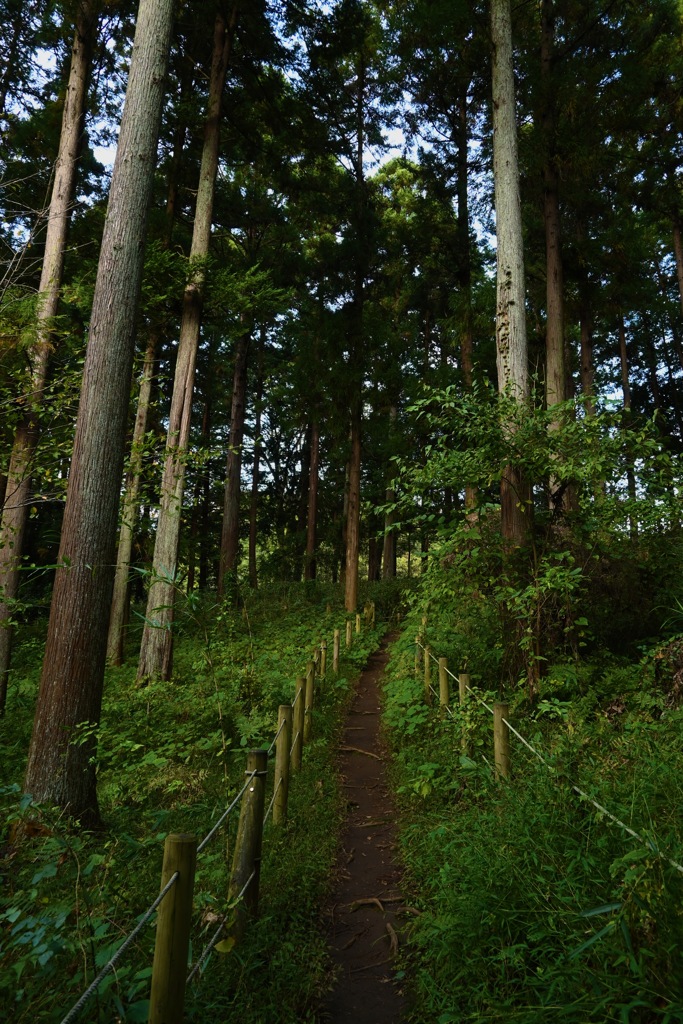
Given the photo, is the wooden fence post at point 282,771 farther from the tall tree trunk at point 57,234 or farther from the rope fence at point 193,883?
the tall tree trunk at point 57,234

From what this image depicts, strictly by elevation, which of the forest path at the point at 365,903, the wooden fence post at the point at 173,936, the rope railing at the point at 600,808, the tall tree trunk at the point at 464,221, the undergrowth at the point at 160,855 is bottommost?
the forest path at the point at 365,903

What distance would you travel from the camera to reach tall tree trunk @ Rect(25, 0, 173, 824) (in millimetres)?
4414

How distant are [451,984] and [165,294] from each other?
965cm

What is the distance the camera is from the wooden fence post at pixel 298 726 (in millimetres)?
6219

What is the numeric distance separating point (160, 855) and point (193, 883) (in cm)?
246

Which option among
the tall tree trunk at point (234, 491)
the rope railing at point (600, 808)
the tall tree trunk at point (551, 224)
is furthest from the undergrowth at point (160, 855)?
the tall tree trunk at point (551, 224)

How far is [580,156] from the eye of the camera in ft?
34.1

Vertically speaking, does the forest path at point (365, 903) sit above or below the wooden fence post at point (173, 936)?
below

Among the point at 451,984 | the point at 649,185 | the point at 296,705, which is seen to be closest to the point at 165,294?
the point at 296,705

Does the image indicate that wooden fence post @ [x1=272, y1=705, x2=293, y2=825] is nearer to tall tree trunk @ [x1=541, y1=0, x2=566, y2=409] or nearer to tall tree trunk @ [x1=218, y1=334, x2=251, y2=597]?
tall tree trunk @ [x1=541, y1=0, x2=566, y2=409]

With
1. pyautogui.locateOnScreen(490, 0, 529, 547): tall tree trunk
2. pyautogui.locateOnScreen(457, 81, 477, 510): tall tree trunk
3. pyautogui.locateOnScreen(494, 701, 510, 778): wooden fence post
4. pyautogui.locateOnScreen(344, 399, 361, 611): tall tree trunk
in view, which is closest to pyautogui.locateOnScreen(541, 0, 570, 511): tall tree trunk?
pyautogui.locateOnScreen(457, 81, 477, 510): tall tree trunk

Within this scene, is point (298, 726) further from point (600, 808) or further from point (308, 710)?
point (600, 808)

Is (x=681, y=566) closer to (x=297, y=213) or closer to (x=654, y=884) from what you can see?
(x=654, y=884)

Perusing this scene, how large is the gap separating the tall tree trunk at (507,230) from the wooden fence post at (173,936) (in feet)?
16.4
